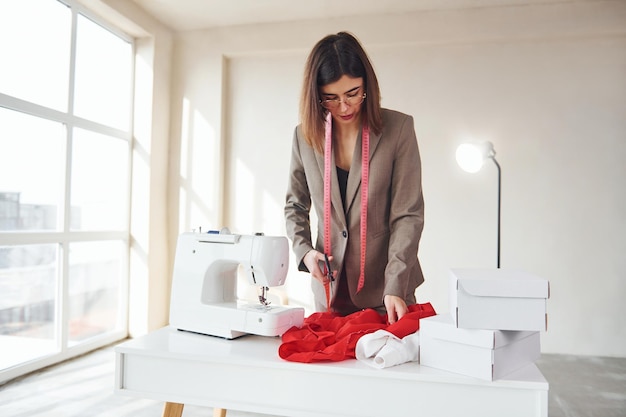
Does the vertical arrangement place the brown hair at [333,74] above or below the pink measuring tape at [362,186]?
above

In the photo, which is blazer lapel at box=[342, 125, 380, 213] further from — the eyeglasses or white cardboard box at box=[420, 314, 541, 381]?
white cardboard box at box=[420, 314, 541, 381]

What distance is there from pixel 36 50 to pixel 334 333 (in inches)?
138

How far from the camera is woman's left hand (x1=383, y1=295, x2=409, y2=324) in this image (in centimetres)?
145

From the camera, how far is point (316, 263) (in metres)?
1.67

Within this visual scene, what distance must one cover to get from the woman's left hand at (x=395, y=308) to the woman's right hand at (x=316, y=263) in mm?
264

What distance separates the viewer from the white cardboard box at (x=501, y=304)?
102cm

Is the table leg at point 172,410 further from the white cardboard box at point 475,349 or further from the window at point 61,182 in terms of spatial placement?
the window at point 61,182

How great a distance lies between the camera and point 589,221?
4453 mm

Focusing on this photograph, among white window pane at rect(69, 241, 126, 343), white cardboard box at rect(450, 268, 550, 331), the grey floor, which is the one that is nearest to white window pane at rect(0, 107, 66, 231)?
white window pane at rect(69, 241, 126, 343)

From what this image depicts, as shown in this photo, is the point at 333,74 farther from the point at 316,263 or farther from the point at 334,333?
the point at 334,333

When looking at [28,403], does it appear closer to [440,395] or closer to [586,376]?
[440,395]

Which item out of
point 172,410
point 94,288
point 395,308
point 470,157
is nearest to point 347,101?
point 395,308

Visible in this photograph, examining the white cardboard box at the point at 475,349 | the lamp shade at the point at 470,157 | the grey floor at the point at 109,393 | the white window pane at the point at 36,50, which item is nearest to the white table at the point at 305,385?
the white cardboard box at the point at 475,349

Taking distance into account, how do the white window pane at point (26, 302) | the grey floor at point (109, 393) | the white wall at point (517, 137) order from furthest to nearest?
1. the white wall at point (517, 137)
2. the white window pane at point (26, 302)
3. the grey floor at point (109, 393)
